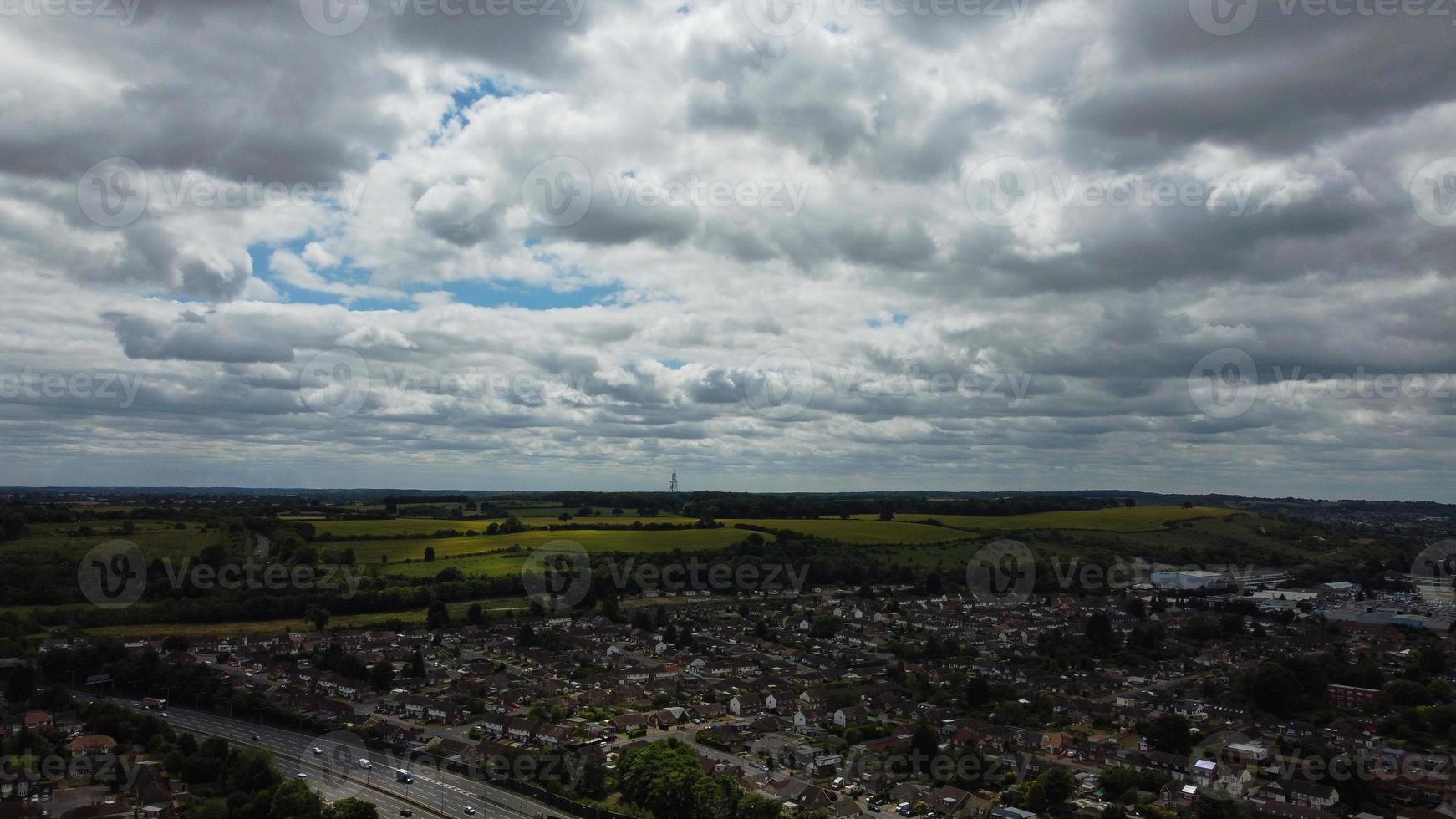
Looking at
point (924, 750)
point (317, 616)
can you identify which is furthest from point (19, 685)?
point (924, 750)

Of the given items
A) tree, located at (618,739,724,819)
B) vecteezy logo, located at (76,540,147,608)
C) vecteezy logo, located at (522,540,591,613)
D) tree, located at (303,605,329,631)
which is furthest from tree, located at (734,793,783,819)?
vecteezy logo, located at (76,540,147,608)

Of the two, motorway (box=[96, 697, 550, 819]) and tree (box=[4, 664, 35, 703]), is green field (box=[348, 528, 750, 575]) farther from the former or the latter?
motorway (box=[96, 697, 550, 819])

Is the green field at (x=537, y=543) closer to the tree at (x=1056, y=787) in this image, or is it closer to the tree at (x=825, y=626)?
the tree at (x=825, y=626)

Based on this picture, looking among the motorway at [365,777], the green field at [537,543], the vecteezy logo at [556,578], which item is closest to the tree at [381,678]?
the motorway at [365,777]

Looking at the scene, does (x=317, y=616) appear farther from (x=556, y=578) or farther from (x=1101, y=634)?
A: (x=1101, y=634)

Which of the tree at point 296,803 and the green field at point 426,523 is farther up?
the green field at point 426,523

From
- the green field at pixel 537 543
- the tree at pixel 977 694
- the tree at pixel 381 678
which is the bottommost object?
the tree at pixel 381 678
